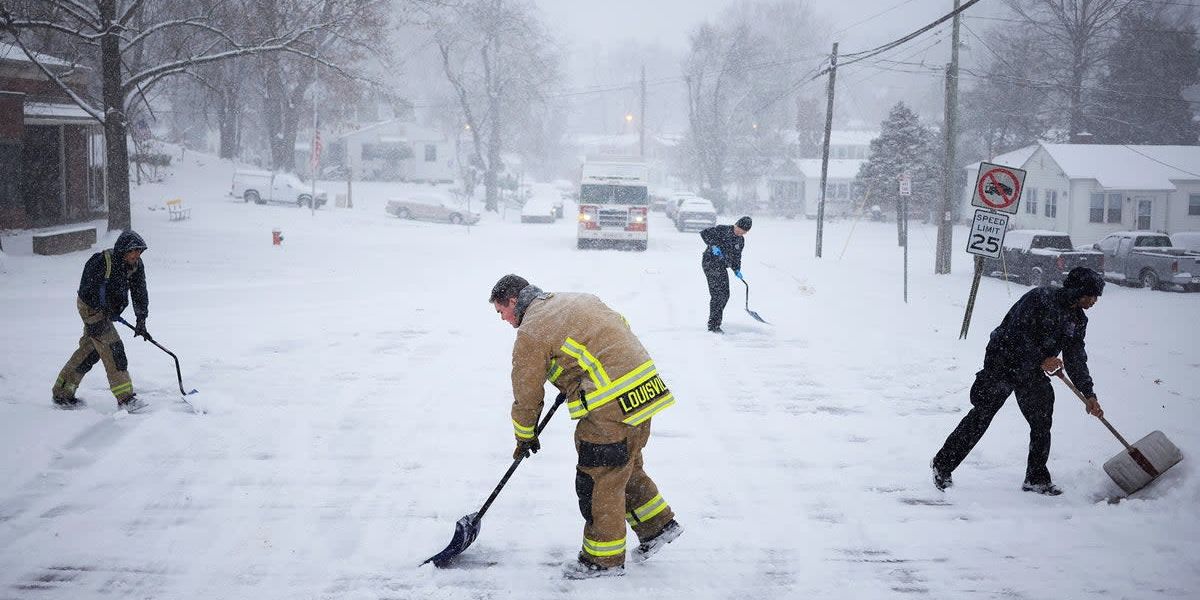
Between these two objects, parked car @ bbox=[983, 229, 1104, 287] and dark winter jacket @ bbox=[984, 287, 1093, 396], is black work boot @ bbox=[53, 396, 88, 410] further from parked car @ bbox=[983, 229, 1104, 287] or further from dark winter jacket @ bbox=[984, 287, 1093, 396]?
parked car @ bbox=[983, 229, 1104, 287]

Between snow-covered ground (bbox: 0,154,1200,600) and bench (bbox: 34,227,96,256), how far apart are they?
5.21m

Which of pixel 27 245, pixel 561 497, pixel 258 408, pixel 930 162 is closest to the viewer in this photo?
pixel 561 497

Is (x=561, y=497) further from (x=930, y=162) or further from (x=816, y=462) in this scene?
(x=930, y=162)

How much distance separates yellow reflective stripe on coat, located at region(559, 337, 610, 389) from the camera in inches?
182

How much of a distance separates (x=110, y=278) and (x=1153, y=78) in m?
54.3

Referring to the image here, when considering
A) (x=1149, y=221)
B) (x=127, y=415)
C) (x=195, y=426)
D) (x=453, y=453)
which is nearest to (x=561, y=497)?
(x=453, y=453)

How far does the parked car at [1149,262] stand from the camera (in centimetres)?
2292

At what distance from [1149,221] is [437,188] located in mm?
42577

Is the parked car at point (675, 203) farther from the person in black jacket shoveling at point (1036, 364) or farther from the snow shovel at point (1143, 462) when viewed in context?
the snow shovel at point (1143, 462)

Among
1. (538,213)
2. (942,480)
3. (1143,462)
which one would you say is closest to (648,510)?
(942,480)

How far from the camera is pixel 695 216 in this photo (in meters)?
40.4

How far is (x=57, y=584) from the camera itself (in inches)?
188

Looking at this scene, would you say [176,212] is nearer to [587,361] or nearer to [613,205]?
[613,205]

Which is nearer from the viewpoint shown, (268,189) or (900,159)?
(268,189)
